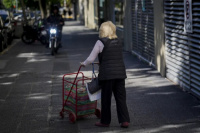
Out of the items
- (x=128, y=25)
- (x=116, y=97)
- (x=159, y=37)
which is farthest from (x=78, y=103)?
(x=128, y=25)

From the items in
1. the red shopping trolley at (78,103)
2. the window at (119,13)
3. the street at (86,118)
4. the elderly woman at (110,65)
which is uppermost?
the window at (119,13)

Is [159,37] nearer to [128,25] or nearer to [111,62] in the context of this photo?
[111,62]

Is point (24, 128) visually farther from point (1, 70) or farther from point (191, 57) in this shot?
point (1, 70)

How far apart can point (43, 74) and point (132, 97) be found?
4.13m

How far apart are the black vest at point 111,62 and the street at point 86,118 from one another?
0.80 meters

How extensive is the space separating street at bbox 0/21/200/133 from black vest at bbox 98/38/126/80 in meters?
0.80

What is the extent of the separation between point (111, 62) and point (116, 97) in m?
0.54

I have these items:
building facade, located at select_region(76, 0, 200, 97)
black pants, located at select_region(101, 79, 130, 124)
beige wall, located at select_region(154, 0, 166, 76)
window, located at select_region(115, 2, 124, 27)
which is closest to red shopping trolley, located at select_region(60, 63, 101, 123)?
black pants, located at select_region(101, 79, 130, 124)

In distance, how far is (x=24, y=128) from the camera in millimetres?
7148

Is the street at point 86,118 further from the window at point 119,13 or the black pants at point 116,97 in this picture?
the window at point 119,13

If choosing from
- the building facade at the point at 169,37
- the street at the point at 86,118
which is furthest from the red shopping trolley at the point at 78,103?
the building facade at the point at 169,37

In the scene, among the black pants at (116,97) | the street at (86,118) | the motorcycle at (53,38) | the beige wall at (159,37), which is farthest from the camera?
the motorcycle at (53,38)

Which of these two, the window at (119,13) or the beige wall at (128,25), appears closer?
the beige wall at (128,25)

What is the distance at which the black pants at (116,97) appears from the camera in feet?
22.3
